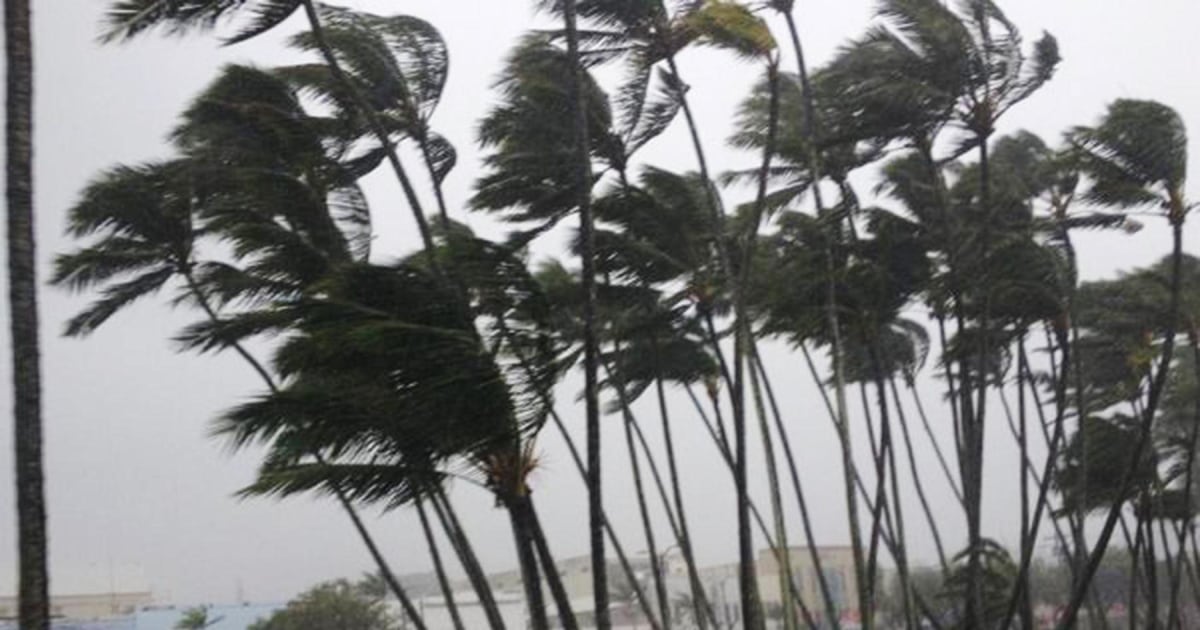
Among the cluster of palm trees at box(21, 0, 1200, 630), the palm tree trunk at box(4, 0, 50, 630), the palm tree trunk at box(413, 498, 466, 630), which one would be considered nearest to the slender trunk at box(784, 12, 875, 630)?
the cluster of palm trees at box(21, 0, 1200, 630)

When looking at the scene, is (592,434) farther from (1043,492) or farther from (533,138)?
(1043,492)

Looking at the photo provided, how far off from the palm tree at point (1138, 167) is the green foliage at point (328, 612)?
34224 millimetres

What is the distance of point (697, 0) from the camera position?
13.2 metres

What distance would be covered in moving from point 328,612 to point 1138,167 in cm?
3625

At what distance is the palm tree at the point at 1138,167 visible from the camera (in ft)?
47.8

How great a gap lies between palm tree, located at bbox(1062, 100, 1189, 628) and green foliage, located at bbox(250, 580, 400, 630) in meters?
34.2

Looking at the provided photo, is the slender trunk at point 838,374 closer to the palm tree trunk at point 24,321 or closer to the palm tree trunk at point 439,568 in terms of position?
the palm tree trunk at point 439,568

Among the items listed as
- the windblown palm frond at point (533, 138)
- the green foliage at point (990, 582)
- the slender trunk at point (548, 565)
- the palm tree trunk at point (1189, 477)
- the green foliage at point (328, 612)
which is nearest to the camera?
the slender trunk at point (548, 565)

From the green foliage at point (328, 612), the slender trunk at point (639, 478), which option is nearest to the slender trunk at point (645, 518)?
the slender trunk at point (639, 478)

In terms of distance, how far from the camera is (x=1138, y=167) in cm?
1490

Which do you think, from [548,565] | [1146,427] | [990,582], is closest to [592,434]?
[548,565]

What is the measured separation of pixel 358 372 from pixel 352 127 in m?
4.74

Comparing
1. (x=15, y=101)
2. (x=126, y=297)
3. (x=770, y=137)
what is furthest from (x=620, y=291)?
(x=15, y=101)

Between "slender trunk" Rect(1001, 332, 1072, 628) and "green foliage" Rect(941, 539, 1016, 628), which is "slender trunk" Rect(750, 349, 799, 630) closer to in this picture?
"slender trunk" Rect(1001, 332, 1072, 628)
